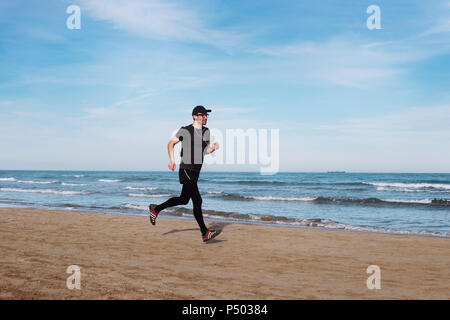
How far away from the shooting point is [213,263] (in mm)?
5266

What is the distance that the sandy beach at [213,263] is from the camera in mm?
3896

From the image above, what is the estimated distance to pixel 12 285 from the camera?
12.6 feet

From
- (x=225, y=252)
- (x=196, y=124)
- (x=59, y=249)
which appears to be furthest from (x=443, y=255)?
(x=59, y=249)

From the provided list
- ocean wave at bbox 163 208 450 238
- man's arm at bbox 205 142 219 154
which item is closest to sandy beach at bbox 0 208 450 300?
man's arm at bbox 205 142 219 154

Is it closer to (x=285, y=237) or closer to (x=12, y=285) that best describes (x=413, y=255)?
(x=285, y=237)

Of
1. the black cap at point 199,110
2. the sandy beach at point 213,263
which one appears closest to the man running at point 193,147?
the black cap at point 199,110

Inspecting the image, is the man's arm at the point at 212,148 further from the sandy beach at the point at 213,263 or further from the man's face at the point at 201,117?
the sandy beach at the point at 213,263

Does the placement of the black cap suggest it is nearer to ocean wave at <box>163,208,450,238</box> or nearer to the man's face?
the man's face

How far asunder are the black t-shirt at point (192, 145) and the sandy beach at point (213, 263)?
4.68 ft

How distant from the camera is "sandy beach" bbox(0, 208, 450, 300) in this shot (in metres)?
3.90

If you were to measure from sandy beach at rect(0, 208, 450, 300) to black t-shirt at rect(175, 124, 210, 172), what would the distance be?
4.68 feet
